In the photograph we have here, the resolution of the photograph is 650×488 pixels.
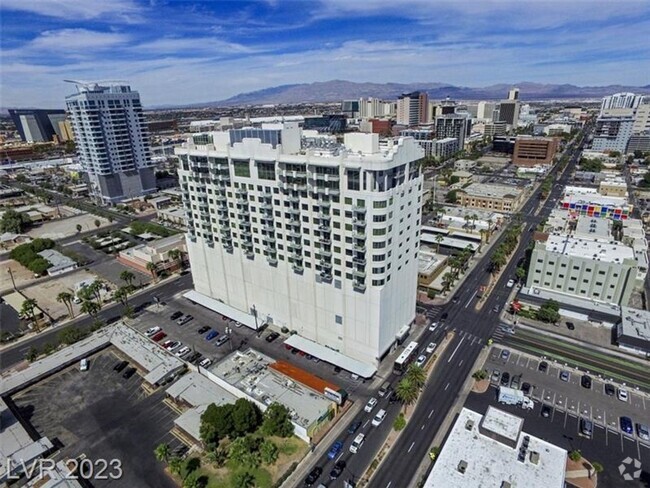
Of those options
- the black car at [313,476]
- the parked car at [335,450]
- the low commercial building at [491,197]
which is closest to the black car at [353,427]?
the parked car at [335,450]

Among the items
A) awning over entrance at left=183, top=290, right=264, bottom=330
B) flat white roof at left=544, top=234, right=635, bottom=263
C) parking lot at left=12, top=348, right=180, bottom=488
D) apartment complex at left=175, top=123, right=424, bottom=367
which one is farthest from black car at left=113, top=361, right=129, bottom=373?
flat white roof at left=544, top=234, right=635, bottom=263

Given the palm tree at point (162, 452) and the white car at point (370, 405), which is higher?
the palm tree at point (162, 452)

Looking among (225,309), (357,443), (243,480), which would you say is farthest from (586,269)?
(225,309)

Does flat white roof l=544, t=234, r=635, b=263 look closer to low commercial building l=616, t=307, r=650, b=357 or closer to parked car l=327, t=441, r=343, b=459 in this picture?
low commercial building l=616, t=307, r=650, b=357

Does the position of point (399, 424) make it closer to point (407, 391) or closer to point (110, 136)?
point (407, 391)

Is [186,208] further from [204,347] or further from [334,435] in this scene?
[334,435]

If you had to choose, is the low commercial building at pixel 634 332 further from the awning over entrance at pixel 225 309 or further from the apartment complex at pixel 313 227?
the awning over entrance at pixel 225 309

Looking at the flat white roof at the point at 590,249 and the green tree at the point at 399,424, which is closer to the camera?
the green tree at the point at 399,424
